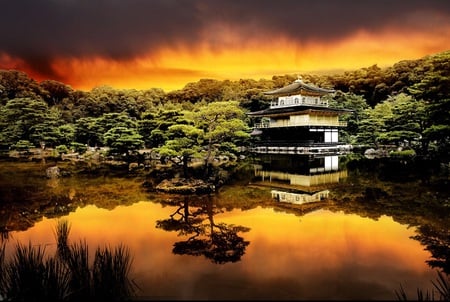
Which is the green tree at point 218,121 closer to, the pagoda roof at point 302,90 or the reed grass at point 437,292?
the reed grass at point 437,292

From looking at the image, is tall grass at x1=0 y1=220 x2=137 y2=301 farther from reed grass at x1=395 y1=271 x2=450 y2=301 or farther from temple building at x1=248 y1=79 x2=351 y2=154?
temple building at x1=248 y1=79 x2=351 y2=154

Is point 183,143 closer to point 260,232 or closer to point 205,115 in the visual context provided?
point 205,115

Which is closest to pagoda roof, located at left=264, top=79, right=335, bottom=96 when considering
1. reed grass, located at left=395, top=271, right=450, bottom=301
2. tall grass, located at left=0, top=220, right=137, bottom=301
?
reed grass, located at left=395, top=271, right=450, bottom=301

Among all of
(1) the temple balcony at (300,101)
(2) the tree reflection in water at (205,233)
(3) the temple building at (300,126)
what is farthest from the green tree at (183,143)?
(1) the temple balcony at (300,101)

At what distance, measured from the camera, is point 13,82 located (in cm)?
4178

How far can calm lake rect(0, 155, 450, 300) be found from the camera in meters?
5.18

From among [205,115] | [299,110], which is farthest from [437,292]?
[299,110]

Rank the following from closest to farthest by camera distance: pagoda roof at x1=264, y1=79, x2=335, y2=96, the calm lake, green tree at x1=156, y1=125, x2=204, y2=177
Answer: the calm lake < green tree at x1=156, y1=125, x2=204, y2=177 < pagoda roof at x1=264, y1=79, x2=335, y2=96

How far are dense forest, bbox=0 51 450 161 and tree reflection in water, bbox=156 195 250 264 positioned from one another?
4.30 metres

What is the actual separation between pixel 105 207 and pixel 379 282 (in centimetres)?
780

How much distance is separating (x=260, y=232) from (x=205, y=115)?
8.04 m

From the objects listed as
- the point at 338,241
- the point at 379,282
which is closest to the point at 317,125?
the point at 338,241

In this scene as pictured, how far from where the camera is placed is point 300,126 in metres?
30.3

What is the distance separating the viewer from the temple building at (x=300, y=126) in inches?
1179
